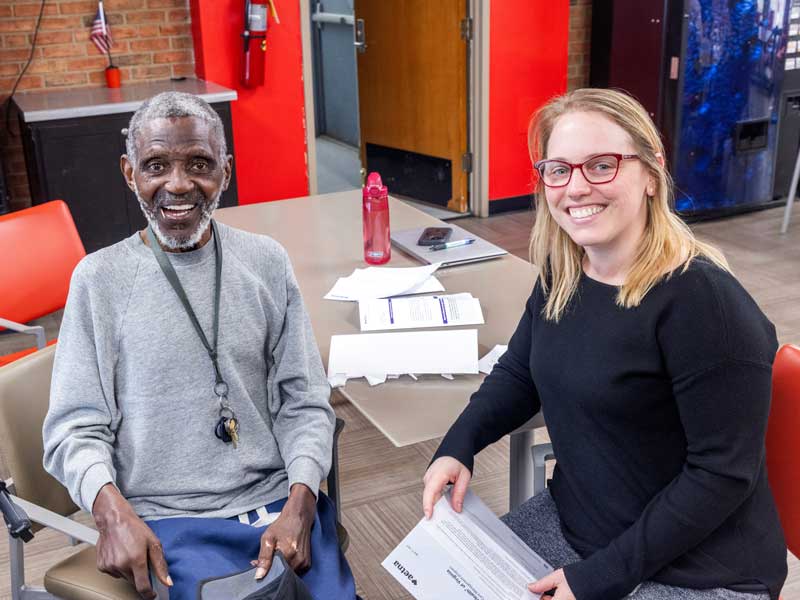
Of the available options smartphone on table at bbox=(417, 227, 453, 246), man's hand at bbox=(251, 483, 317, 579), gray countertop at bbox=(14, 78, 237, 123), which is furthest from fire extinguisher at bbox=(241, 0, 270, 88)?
man's hand at bbox=(251, 483, 317, 579)

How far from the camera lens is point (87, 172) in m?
4.13

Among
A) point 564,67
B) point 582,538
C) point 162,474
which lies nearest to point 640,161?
point 582,538

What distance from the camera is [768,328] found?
4.27 ft

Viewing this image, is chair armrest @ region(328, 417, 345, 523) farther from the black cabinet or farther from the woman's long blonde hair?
the black cabinet

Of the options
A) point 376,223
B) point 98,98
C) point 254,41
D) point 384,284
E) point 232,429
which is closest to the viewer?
point 232,429

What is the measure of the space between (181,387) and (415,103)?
455 cm

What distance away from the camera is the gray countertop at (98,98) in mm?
4012

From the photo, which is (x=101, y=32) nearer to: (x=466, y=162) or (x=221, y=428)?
(x=466, y=162)

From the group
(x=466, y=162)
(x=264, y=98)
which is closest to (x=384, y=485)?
(x=264, y=98)

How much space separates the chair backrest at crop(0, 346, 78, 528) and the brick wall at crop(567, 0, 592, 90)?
15.1 ft

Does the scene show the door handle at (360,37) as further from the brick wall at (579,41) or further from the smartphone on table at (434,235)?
the smartphone on table at (434,235)

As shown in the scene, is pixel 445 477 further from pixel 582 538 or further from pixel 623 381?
pixel 623 381

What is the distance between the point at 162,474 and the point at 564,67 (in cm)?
463

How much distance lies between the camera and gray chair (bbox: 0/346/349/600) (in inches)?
58.9
